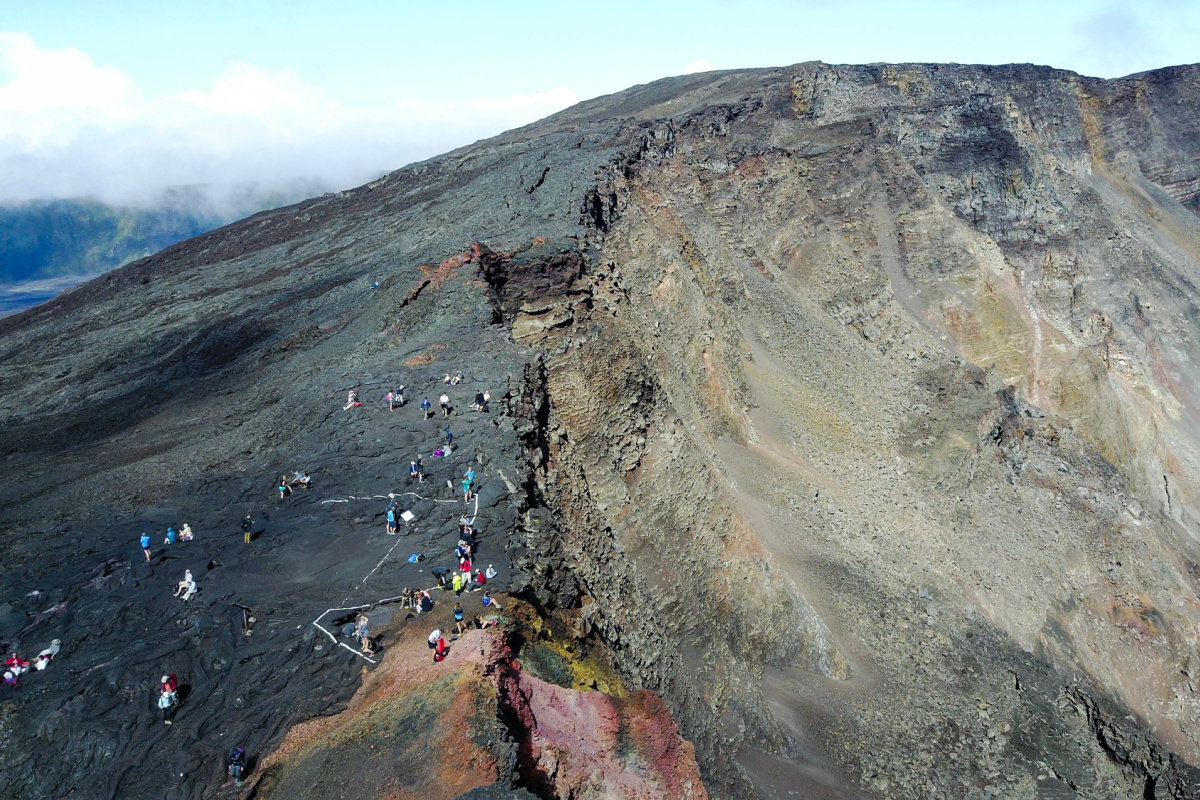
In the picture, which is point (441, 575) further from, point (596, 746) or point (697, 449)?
point (697, 449)

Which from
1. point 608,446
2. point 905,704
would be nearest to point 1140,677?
point 905,704

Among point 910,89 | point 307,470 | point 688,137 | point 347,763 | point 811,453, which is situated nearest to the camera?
point 347,763

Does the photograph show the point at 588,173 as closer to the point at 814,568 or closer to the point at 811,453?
the point at 811,453

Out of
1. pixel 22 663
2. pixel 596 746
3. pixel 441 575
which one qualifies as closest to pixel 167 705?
pixel 22 663

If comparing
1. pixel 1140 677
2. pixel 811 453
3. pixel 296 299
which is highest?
pixel 296 299

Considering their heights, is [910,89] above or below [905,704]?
above

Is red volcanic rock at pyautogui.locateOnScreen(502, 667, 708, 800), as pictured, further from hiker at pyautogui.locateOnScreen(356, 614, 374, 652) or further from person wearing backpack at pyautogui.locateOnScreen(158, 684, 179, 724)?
person wearing backpack at pyautogui.locateOnScreen(158, 684, 179, 724)
